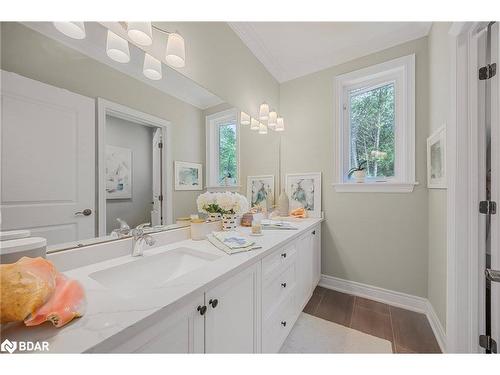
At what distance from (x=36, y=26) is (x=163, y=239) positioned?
111cm

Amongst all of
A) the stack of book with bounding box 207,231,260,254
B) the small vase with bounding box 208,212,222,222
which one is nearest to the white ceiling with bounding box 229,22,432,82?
the small vase with bounding box 208,212,222,222

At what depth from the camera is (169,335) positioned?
2.10 feet

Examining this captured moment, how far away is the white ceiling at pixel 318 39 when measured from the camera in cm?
188

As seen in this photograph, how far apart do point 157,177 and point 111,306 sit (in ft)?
2.63

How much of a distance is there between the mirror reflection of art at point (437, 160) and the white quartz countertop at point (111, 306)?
1.47 m

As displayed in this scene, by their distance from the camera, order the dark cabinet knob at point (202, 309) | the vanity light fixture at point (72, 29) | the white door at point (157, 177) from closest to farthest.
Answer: the dark cabinet knob at point (202, 309), the vanity light fixture at point (72, 29), the white door at point (157, 177)

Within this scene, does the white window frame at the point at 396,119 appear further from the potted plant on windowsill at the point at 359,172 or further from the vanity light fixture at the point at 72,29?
the vanity light fixture at the point at 72,29

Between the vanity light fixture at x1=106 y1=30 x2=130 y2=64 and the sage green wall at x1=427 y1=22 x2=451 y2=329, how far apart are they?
1934 millimetres

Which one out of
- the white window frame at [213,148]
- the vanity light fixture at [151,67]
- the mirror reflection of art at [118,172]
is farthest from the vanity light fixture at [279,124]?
the mirror reflection of art at [118,172]

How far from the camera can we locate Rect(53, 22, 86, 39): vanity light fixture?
0.86 meters

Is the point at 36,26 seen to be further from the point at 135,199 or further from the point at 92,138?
the point at 135,199

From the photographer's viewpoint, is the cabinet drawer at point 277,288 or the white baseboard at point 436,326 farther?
the white baseboard at point 436,326

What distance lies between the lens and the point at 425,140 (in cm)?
183
